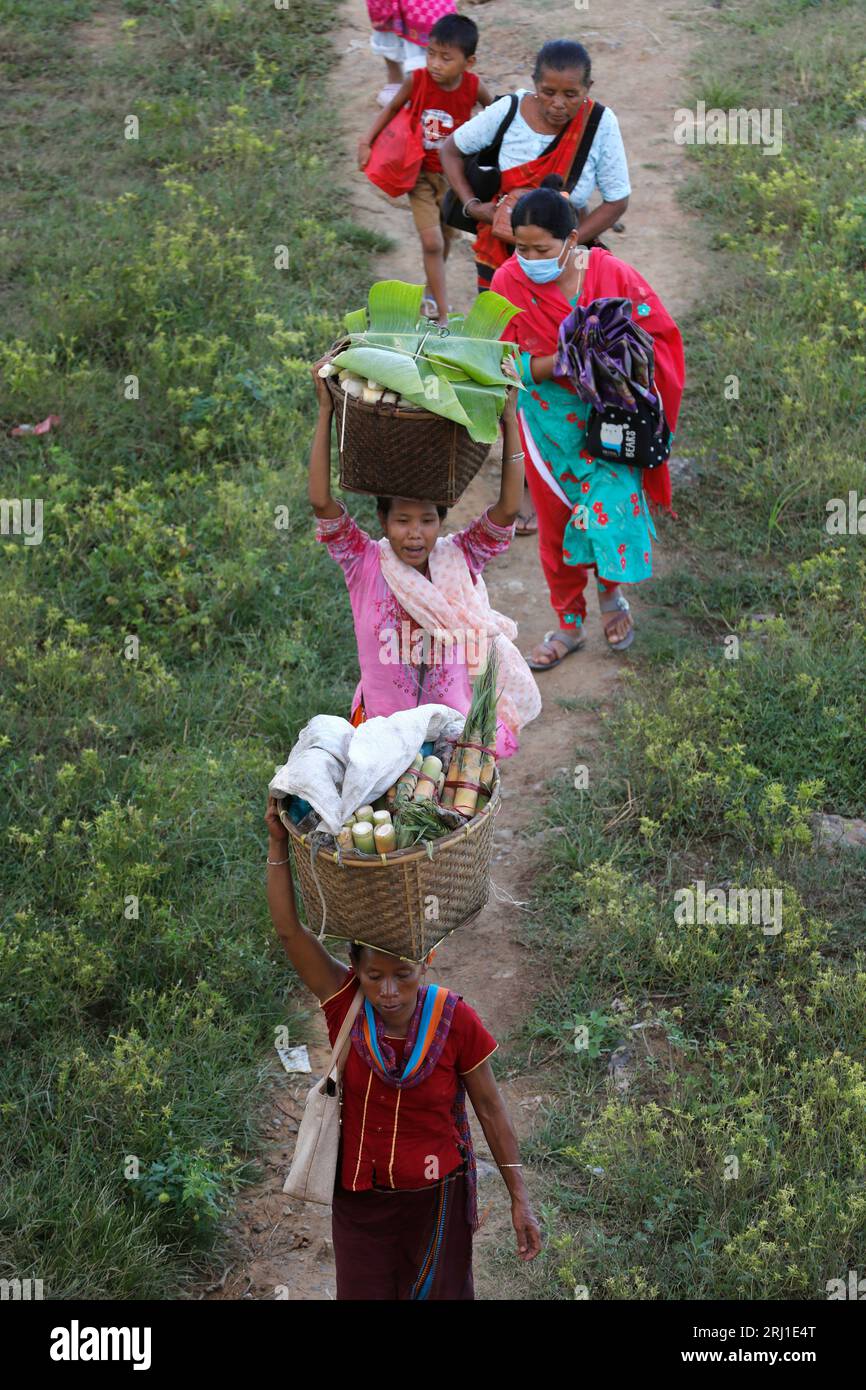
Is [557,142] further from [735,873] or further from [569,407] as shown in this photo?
[735,873]

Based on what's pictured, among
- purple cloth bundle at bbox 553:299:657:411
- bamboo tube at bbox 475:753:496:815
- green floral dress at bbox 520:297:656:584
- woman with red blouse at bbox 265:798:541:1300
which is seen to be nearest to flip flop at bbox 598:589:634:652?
green floral dress at bbox 520:297:656:584

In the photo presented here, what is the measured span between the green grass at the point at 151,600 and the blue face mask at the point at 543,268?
174 centimetres

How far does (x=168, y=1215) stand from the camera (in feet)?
13.9

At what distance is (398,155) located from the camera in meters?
7.59

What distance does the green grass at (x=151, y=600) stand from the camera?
4422 mm

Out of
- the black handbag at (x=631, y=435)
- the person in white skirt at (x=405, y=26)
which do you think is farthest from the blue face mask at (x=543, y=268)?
the person in white skirt at (x=405, y=26)

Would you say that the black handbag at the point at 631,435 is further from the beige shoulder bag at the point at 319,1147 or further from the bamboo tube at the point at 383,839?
the beige shoulder bag at the point at 319,1147

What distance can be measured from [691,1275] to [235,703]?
2.96m

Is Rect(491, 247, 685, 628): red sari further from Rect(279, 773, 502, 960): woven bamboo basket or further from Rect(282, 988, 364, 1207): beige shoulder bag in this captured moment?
Rect(282, 988, 364, 1207): beige shoulder bag

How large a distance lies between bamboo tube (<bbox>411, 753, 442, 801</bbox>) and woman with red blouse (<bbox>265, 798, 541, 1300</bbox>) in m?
0.32

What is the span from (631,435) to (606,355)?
0.34 meters

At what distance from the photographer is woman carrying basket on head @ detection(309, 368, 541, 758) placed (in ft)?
14.3

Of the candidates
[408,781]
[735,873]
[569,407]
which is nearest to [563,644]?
[569,407]

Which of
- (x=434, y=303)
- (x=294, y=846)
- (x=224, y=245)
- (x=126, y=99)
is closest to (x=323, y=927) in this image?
(x=294, y=846)
